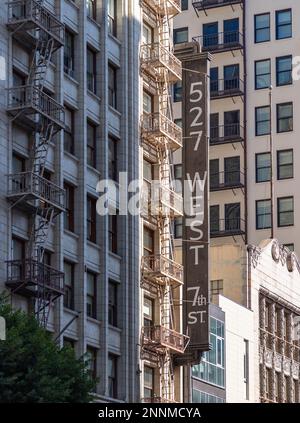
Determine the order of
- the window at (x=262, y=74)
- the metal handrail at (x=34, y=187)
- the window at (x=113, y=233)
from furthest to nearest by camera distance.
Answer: the window at (x=262, y=74) → the window at (x=113, y=233) → the metal handrail at (x=34, y=187)

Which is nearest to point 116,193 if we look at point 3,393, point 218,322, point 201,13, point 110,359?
point 110,359

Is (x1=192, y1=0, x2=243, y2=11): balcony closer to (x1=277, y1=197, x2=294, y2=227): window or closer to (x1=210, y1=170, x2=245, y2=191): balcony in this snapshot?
(x1=210, y1=170, x2=245, y2=191): balcony

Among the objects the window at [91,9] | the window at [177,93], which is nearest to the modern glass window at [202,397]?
the window at [91,9]

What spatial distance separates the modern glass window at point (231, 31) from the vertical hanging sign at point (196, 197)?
3334 centimetres

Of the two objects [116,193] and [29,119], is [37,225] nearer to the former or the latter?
[29,119]

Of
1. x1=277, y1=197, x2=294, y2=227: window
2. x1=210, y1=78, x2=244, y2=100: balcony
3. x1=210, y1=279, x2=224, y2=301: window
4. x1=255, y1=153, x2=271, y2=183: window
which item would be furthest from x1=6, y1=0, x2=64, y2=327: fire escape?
x1=210, y1=78, x2=244, y2=100: balcony

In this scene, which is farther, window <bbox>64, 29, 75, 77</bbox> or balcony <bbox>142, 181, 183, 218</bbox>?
balcony <bbox>142, 181, 183, 218</bbox>

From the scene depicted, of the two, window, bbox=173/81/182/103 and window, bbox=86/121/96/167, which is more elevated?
window, bbox=173/81/182/103

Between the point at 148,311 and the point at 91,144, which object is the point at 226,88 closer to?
the point at 148,311

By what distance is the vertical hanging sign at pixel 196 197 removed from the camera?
6662 centimetres

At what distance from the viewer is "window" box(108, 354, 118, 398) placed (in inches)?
2289

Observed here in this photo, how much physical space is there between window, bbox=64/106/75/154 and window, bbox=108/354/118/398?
30.0ft

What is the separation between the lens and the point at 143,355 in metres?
61.3

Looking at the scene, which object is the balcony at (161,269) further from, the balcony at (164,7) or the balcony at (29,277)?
the balcony at (164,7)
